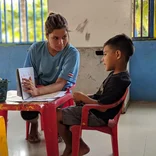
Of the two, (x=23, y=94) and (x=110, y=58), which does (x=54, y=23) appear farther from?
(x=23, y=94)

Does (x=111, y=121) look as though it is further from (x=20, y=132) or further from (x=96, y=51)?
(x=96, y=51)

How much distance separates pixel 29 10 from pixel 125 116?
7.45 ft

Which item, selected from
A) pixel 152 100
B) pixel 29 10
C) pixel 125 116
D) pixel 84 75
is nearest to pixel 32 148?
pixel 125 116

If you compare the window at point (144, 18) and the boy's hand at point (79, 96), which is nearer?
the boy's hand at point (79, 96)

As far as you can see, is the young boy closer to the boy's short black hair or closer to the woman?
the boy's short black hair

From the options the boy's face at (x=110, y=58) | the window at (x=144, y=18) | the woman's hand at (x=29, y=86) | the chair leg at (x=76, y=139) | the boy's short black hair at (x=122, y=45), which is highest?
the window at (x=144, y=18)

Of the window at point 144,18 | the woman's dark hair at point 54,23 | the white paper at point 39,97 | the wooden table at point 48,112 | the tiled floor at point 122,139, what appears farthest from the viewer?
the window at point 144,18

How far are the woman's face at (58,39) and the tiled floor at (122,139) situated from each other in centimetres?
82

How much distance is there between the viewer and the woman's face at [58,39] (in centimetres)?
229

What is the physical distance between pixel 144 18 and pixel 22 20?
6.05ft

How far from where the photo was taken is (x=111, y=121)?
2.11 meters

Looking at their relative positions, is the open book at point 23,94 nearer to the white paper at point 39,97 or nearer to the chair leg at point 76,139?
the white paper at point 39,97

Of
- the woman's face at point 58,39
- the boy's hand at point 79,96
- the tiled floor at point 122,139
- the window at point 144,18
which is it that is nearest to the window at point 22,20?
the window at point 144,18

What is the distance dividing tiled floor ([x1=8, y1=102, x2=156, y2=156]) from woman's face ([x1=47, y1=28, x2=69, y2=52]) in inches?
32.4
